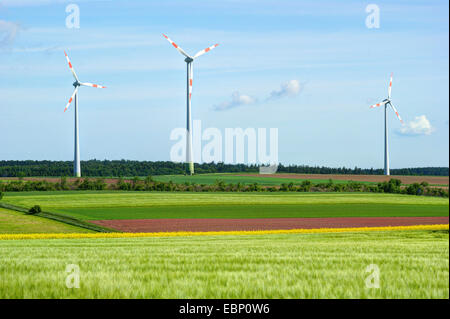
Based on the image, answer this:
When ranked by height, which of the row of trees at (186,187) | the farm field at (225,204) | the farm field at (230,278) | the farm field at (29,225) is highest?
the farm field at (230,278)

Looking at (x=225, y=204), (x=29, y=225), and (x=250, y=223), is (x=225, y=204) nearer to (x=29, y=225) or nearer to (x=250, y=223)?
(x=250, y=223)

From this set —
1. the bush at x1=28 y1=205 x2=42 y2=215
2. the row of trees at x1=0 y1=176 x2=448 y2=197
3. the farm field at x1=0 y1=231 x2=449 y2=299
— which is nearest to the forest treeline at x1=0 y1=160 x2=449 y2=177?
the row of trees at x1=0 y1=176 x2=448 y2=197

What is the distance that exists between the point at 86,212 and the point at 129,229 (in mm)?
15842

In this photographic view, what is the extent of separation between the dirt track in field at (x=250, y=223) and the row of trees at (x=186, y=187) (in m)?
31.3

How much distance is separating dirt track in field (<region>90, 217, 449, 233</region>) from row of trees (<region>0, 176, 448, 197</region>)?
31.3 m

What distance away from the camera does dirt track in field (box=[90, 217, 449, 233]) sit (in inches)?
1875

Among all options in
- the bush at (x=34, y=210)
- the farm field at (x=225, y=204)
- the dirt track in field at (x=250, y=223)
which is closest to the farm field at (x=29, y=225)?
the bush at (x=34, y=210)

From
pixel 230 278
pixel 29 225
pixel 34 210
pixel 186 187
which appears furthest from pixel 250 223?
pixel 230 278

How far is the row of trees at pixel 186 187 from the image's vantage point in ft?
283

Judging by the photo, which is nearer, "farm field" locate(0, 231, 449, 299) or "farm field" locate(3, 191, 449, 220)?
"farm field" locate(0, 231, 449, 299)

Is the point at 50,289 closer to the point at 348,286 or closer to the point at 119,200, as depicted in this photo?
the point at 348,286

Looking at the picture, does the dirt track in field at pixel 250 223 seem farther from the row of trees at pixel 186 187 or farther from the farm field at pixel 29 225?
the row of trees at pixel 186 187

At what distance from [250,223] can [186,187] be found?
123ft

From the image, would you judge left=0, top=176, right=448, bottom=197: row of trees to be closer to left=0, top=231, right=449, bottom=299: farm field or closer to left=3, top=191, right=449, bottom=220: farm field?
left=3, top=191, right=449, bottom=220: farm field
